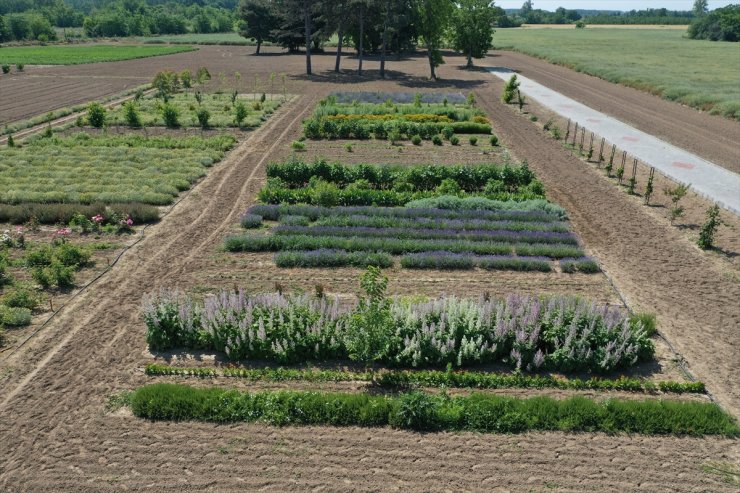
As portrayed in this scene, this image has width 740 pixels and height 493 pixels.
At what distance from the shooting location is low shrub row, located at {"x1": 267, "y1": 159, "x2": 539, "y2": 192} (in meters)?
22.6

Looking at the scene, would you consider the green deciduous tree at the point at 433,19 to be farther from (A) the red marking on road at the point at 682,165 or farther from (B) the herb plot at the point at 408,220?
(B) the herb plot at the point at 408,220

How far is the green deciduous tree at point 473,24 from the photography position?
5969 centimetres

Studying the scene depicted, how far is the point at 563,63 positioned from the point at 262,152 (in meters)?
52.9

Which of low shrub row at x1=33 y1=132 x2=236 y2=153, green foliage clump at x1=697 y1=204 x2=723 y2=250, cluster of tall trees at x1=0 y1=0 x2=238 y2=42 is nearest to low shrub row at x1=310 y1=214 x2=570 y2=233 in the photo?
green foliage clump at x1=697 y1=204 x2=723 y2=250

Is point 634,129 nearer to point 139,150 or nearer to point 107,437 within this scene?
point 139,150

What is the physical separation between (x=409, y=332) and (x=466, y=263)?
4566 mm

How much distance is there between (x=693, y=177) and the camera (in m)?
24.0

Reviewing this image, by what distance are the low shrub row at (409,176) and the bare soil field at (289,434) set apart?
5.48 m

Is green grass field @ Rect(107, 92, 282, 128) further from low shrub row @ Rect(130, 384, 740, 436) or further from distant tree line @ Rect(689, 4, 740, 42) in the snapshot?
distant tree line @ Rect(689, 4, 740, 42)

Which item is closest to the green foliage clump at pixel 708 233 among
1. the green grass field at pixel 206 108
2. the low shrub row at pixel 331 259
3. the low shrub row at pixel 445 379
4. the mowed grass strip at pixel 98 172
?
the low shrub row at pixel 445 379

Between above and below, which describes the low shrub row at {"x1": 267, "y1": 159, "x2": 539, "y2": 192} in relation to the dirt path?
below

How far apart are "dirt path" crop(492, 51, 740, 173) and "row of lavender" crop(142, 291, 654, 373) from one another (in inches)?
720

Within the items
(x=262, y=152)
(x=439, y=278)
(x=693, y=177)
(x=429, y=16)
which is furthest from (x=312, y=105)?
(x=439, y=278)

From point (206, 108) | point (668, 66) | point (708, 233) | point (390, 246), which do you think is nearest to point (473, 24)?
point (668, 66)
